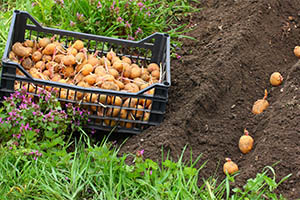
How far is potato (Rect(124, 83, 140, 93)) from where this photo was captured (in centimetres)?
351

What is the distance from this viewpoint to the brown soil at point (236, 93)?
312 cm

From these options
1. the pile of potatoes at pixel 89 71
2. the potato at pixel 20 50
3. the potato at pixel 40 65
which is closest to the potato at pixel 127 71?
the pile of potatoes at pixel 89 71

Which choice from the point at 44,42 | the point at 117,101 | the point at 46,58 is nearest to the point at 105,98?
the point at 117,101

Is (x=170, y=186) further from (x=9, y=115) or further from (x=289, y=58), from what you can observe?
(x=289, y=58)

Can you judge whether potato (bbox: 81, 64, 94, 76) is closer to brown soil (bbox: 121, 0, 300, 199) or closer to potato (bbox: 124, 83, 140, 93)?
potato (bbox: 124, 83, 140, 93)

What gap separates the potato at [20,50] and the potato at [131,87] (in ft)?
2.62

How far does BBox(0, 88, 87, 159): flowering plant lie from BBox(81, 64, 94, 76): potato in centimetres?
37

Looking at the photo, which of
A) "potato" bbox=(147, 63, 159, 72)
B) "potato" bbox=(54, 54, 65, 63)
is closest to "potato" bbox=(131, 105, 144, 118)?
"potato" bbox=(147, 63, 159, 72)

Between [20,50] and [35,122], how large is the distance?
29.2 inches

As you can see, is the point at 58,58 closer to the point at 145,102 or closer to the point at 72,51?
the point at 72,51

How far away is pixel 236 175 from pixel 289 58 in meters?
1.43

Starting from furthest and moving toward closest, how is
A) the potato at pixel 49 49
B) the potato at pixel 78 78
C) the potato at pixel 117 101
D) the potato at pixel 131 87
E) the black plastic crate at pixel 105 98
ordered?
the potato at pixel 49 49 < the potato at pixel 78 78 < the potato at pixel 131 87 < the potato at pixel 117 101 < the black plastic crate at pixel 105 98

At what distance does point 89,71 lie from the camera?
11.8ft

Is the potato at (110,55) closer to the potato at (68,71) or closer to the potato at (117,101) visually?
the potato at (68,71)
